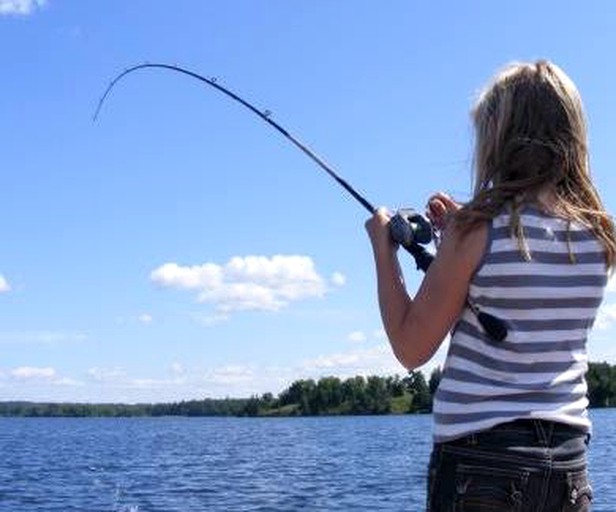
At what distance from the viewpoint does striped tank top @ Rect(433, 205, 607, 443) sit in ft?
9.84

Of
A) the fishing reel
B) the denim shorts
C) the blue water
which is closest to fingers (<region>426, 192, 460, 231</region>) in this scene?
the fishing reel

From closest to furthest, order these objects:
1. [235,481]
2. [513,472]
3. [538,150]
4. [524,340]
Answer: [513,472] → [524,340] → [538,150] → [235,481]

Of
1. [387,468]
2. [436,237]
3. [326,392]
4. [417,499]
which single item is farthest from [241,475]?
[326,392]

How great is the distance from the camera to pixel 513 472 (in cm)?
291

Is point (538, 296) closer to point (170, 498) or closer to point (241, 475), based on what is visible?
point (170, 498)

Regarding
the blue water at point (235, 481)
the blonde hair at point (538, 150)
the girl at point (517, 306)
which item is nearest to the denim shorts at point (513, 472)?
the girl at point (517, 306)

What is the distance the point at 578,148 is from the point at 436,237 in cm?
52

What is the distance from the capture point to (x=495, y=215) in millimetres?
3076

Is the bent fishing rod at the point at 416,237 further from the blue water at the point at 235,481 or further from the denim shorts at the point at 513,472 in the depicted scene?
the blue water at the point at 235,481

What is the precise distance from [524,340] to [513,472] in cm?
36

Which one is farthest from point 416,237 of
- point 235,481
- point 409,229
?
point 235,481

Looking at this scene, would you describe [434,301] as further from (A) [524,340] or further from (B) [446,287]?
(A) [524,340]

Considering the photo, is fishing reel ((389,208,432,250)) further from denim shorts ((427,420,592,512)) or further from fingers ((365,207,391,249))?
denim shorts ((427,420,592,512))

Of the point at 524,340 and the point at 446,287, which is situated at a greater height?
the point at 446,287
